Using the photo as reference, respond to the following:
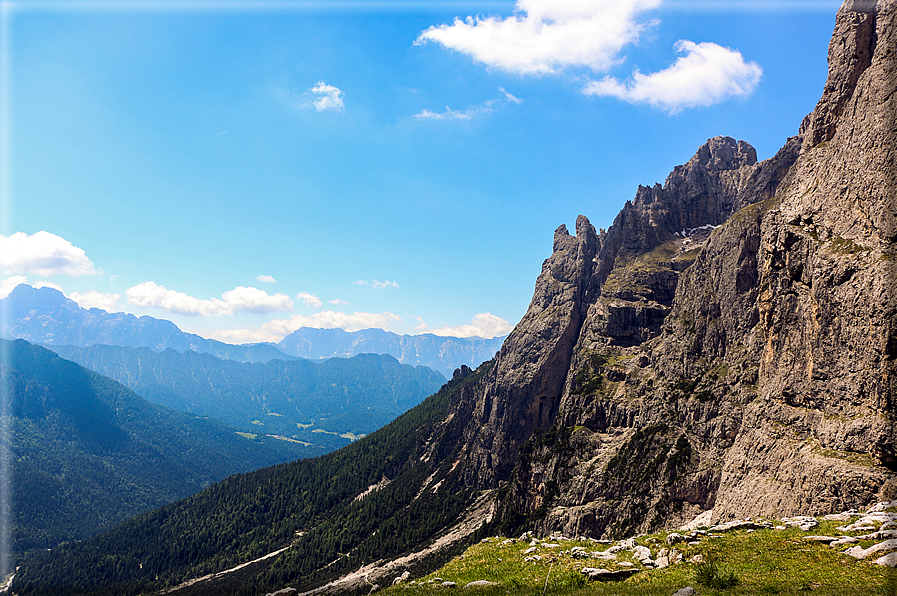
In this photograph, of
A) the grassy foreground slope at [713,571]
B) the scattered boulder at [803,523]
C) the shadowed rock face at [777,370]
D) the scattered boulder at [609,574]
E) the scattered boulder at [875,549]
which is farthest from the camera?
the shadowed rock face at [777,370]

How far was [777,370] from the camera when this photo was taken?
86.6 m

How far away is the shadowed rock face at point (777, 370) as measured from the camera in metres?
64.4

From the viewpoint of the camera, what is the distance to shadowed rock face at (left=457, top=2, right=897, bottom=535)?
64438 millimetres

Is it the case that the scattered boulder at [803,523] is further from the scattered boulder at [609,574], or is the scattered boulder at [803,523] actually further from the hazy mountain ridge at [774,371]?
the hazy mountain ridge at [774,371]

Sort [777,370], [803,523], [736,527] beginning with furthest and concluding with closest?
[777,370] < [736,527] < [803,523]

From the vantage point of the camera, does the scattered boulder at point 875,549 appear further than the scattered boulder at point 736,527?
No

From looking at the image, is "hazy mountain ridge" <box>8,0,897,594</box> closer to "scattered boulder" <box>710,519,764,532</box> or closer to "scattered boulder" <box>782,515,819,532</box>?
"scattered boulder" <box>782,515,819,532</box>

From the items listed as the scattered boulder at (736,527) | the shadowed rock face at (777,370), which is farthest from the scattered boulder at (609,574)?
the shadowed rock face at (777,370)

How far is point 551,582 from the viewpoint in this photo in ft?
101

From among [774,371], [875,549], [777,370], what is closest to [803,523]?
[875,549]

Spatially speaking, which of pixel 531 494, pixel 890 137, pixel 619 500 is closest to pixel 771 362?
pixel 890 137

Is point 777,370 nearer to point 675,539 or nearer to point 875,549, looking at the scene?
point 675,539

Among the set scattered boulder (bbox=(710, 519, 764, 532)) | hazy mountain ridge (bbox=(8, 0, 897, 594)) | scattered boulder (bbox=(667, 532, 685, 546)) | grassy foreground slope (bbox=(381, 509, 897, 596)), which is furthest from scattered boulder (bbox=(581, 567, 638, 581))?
hazy mountain ridge (bbox=(8, 0, 897, 594))

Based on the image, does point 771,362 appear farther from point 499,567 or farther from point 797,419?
point 499,567
